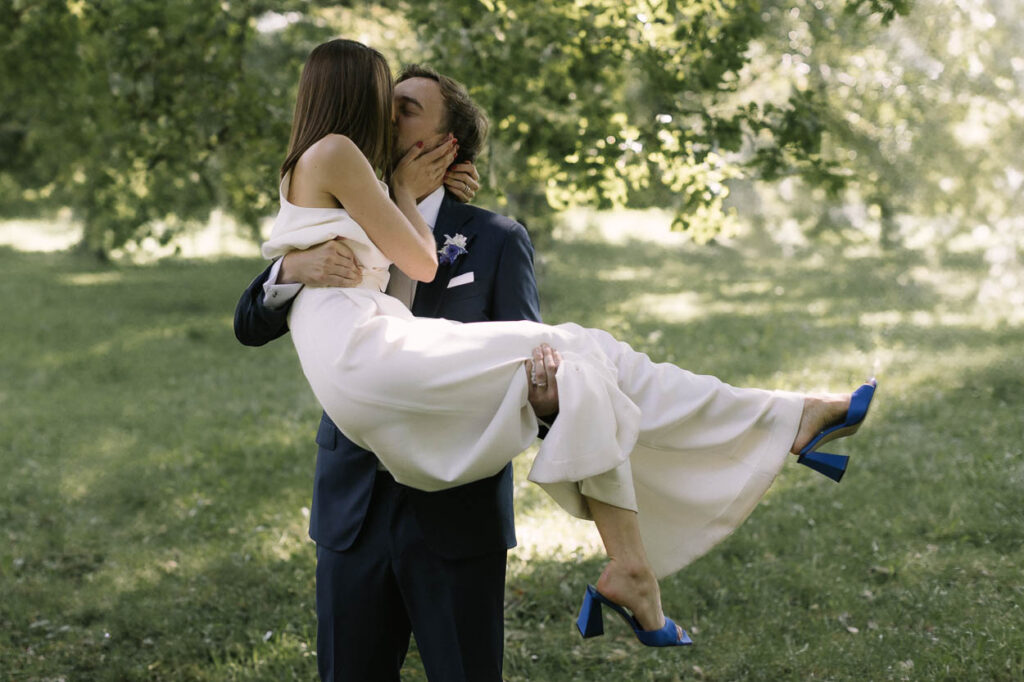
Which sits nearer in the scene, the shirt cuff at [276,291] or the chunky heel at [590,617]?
the chunky heel at [590,617]

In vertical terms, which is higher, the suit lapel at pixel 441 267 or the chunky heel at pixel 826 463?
the suit lapel at pixel 441 267

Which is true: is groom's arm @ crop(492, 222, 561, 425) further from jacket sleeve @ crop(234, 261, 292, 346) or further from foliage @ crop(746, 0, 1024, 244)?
foliage @ crop(746, 0, 1024, 244)

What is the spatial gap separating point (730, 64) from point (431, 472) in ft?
13.0

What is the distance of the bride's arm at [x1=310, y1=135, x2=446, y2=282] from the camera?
304 centimetres

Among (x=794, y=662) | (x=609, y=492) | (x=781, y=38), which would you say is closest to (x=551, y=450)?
(x=609, y=492)

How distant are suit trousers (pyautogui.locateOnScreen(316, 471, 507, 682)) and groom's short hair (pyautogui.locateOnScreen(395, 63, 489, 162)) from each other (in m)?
1.10

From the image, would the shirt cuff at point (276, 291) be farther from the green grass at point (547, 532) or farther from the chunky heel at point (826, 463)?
the green grass at point (547, 532)

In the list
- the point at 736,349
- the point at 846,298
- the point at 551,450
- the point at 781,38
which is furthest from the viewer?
the point at 846,298

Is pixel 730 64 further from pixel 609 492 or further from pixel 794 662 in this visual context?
pixel 609 492

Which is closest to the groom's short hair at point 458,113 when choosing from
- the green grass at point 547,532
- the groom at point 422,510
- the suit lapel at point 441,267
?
the groom at point 422,510

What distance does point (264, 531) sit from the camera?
7359 millimetres

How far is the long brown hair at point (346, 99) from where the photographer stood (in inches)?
120

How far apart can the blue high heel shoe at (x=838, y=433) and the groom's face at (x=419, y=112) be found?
149 centimetres

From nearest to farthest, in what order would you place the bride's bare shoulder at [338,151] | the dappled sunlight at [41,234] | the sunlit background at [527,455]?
the bride's bare shoulder at [338,151]
the sunlit background at [527,455]
the dappled sunlight at [41,234]
